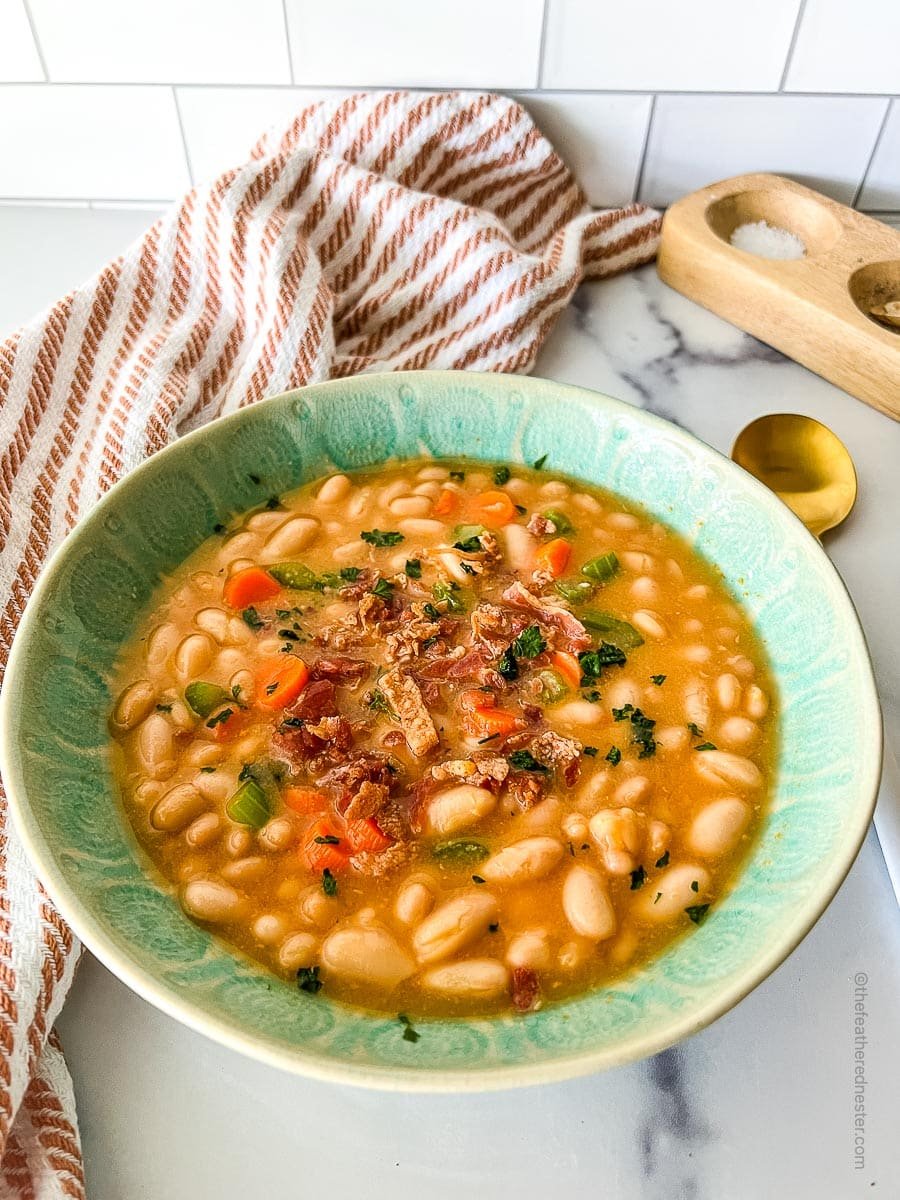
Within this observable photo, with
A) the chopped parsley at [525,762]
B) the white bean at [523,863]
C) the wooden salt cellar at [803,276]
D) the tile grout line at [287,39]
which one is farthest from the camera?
the tile grout line at [287,39]

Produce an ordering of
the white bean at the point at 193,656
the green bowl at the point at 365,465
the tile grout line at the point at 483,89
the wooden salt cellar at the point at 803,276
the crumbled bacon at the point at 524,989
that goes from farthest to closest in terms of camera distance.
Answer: the tile grout line at the point at 483,89 < the wooden salt cellar at the point at 803,276 < the white bean at the point at 193,656 < the crumbled bacon at the point at 524,989 < the green bowl at the point at 365,465

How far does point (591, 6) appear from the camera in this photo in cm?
222

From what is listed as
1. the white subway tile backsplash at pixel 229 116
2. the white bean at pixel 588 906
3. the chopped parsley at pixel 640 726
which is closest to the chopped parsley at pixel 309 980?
the white bean at pixel 588 906

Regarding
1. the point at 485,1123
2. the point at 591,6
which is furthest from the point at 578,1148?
the point at 591,6

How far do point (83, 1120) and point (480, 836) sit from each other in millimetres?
608

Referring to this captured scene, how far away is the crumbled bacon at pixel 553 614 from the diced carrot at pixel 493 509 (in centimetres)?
16

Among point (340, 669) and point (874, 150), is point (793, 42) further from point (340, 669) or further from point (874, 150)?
point (340, 669)

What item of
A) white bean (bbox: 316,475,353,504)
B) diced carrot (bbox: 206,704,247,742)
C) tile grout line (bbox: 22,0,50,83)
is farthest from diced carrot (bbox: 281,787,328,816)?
tile grout line (bbox: 22,0,50,83)

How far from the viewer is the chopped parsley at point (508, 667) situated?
1.55m

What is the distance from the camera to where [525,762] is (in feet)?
4.73

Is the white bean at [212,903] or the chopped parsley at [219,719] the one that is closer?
the white bean at [212,903]

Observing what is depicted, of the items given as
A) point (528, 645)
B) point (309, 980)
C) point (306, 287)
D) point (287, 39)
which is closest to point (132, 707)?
point (309, 980)

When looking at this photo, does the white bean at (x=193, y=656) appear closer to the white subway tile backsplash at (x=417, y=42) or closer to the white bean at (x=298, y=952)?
the white bean at (x=298, y=952)

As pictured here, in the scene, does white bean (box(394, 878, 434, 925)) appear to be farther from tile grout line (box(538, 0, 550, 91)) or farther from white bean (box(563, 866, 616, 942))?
tile grout line (box(538, 0, 550, 91))
